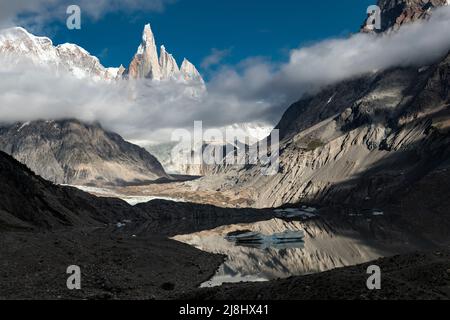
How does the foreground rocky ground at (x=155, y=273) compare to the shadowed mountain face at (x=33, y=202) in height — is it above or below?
below

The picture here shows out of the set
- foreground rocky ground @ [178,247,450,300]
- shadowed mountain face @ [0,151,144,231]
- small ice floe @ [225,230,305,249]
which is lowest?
foreground rocky ground @ [178,247,450,300]

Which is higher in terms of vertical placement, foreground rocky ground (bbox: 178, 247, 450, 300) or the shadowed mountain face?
the shadowed mountain face

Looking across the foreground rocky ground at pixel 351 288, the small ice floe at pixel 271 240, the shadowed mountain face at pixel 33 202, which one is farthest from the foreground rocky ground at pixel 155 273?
the small ice floe at pixel 271 240

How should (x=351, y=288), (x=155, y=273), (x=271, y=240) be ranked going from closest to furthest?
(x=351, y=288) → (x=155, y=273) → (x=271, y=240)

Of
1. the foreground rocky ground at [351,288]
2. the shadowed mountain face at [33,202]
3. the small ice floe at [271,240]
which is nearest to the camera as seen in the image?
the foreground rocky ground at [351,288]

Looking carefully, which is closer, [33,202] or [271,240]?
[271,240]

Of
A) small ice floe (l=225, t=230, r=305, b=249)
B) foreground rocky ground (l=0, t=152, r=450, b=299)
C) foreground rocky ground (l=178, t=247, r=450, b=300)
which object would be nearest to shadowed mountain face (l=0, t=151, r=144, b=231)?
foreground rocky ground (l=0, t=152, r=450, b=299)

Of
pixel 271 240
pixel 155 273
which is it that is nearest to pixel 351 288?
pixel 155 273

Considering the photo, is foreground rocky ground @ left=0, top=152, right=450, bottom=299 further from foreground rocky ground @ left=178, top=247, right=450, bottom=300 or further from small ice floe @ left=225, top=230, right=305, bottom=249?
small ice floe @ left=225, top=230, right=305, bottom=249

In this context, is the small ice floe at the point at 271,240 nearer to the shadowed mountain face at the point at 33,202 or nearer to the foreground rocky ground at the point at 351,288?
the shadowed mountain face at the point at 33,202

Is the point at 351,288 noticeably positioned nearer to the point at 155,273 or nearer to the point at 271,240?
the point at 155,273
